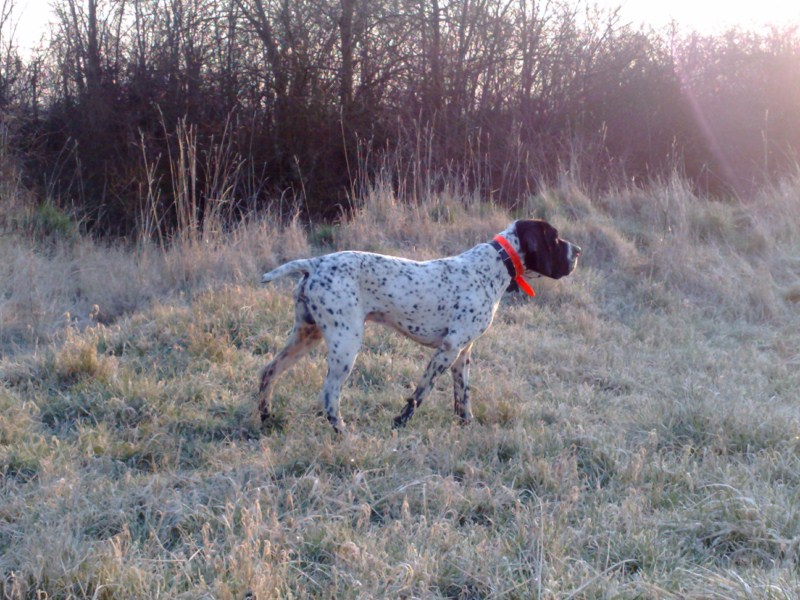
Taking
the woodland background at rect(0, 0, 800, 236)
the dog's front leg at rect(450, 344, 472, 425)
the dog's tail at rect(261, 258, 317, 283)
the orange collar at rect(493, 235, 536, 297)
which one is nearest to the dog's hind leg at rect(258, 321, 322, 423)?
the dog's tail at rect(261, 258, 317, 283)

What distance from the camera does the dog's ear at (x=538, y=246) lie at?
497 cm

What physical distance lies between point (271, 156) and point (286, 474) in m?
9.88

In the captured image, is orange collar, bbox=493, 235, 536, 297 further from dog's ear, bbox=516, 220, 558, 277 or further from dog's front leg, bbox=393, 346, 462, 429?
dog's front leg, bbox=393, 346, 462, 429

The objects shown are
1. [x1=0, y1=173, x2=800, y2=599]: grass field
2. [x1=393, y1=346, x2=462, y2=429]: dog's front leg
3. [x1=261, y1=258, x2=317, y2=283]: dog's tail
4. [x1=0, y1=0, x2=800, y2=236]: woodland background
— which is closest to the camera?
[x1=0, y1=173, x2=800, y2=599]: grass field

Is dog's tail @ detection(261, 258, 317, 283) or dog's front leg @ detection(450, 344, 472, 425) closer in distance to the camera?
dog's tail @ detection(261, 258, 317, 283)

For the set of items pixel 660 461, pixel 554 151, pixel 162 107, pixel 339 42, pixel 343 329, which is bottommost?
pixel 660 461

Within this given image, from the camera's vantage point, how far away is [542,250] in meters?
4.97

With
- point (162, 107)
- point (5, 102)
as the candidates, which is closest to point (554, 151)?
point (162, 107)

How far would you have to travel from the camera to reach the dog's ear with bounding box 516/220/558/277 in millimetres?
4973

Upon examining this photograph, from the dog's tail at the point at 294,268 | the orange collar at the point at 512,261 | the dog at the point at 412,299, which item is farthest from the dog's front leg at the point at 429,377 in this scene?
the dog's tail at the point at 294,268

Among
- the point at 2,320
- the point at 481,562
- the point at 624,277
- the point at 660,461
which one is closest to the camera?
the point at 481,562

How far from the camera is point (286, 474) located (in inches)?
155

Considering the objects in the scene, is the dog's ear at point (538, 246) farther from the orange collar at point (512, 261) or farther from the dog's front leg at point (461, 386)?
the dog's front leg at point (461, 386)

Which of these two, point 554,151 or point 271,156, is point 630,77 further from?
point 271,156
